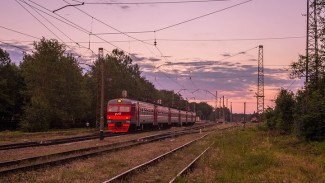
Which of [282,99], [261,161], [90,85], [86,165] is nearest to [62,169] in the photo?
[86,165]

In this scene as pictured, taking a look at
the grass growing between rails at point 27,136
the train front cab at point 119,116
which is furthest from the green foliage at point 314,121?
the grass growing between rails at point 27,136

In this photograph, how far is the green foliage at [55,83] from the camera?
44.5 meters

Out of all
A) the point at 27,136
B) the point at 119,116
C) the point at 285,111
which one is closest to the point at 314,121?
the point at 285,111

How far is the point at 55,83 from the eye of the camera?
152 feet

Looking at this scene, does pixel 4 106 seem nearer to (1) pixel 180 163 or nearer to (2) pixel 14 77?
(2) pixel 14 77

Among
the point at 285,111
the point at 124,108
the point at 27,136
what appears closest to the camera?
the point at 27,136

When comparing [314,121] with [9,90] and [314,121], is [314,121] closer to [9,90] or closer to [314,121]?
[314,121]

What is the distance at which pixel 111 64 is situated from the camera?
6266cm

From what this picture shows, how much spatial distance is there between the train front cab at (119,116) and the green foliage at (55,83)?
14.7 meters

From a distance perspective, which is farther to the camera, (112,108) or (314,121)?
(112,108)

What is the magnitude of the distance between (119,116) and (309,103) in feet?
58.0

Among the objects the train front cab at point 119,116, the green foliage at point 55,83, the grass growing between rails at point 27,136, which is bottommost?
the grass growing between rails at point 27,136

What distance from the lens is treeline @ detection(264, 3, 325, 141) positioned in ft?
58.9

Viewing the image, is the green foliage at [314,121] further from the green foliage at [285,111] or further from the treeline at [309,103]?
the green foliage at [285,111]
